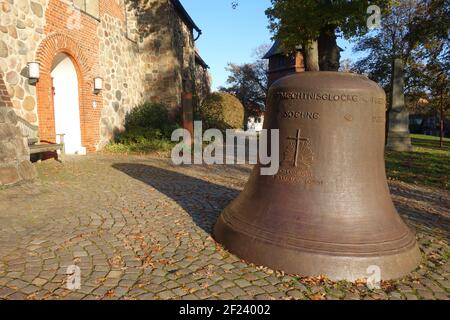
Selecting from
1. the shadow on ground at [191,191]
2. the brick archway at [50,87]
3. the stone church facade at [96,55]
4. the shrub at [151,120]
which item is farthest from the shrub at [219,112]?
the shadow on ground at [191,191]

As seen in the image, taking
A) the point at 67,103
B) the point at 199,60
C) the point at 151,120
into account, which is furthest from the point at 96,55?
the point at 199,60

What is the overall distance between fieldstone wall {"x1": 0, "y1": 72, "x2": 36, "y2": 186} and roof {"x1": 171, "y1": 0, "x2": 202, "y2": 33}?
1063cm

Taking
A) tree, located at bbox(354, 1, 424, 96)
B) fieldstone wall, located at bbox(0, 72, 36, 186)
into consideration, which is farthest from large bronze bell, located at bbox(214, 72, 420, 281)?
tree, located at bbox(354, 1, 424, 96)

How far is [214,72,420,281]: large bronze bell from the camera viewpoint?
2883mm

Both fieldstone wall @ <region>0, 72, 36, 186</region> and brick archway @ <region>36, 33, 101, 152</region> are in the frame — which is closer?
fieldstone wall @ <region>0, 72, 36, 186</region>

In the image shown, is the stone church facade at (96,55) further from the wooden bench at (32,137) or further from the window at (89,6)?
the wooden bench at (32,137)

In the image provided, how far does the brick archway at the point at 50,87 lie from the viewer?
8.55 m

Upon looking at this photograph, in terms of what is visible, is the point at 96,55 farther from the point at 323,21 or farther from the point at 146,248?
the point at 146,248

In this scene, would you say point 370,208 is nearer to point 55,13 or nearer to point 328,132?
point 328,132

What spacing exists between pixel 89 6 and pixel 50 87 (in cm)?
332

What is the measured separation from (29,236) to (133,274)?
4.89 feet

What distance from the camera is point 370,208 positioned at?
312 centimetres

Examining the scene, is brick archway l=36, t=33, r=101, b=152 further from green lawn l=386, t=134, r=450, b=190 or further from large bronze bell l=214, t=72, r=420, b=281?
green lawn l=386, t=134, r=450, b=190

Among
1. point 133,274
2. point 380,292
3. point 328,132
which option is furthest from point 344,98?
point 133,274
